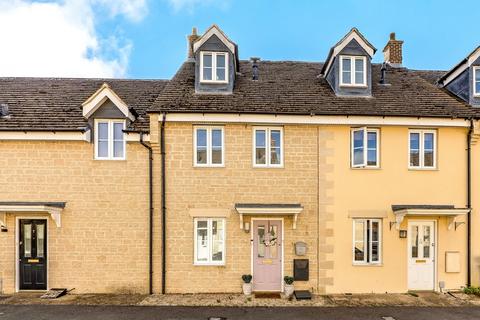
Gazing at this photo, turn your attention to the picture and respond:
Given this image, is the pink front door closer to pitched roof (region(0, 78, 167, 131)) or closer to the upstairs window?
the upstairs window

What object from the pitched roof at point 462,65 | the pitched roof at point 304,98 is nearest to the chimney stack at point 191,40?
the pitched roof at point 304,98

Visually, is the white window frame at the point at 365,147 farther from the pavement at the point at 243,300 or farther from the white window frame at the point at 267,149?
the pavement at the point at 243,300

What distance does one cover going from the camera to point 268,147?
37.7ft

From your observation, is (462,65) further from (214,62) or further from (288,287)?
(288,287)

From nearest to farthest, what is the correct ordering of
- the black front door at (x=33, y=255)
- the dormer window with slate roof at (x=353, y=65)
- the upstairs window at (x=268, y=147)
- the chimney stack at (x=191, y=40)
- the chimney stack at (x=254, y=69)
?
1. the black front door at (x=33, y=255)
2. the upstairs window at (x=268, y=147)
3. the dormer window with slate roof at (x=353, y=65)
4. the chimney stack at (x=254, y=69)
5. the chimney stack at (x=191, y=40)

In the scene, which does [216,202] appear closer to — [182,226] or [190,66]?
[182,226]

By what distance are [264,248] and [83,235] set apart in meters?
6.92

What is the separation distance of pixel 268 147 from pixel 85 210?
7.43m

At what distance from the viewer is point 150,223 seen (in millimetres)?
11234

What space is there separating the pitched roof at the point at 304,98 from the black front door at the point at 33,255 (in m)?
6.45

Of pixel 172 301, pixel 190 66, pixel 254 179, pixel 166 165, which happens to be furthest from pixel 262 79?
pixel 172 301

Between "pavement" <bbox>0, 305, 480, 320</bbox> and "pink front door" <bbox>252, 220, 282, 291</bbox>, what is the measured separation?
1.43 meters

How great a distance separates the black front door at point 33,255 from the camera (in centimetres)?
Result: 1123

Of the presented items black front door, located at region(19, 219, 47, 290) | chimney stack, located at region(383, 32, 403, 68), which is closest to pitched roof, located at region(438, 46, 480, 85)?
chimney stack, located at region(383, 32, 403, 68)
